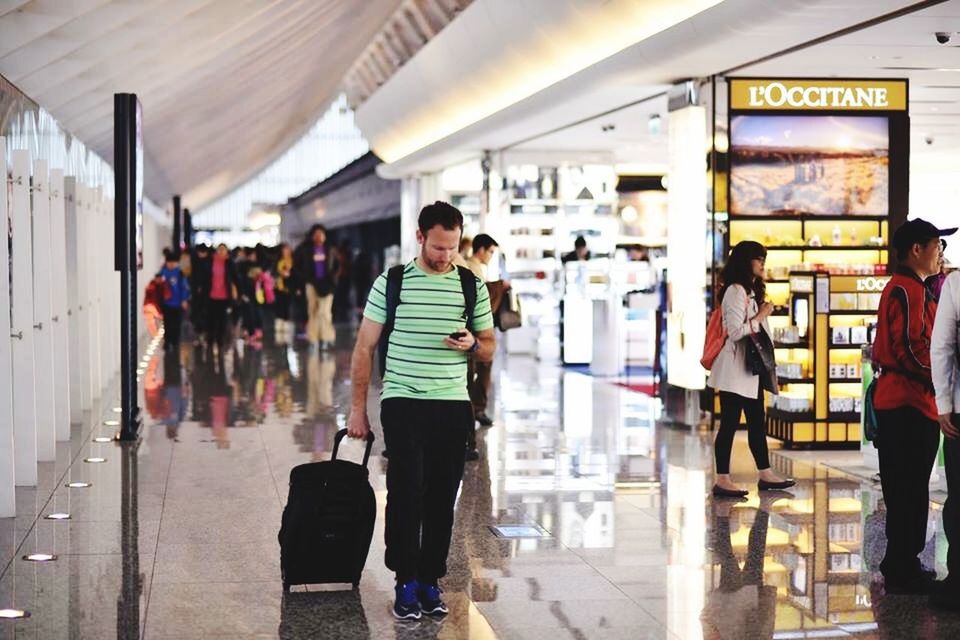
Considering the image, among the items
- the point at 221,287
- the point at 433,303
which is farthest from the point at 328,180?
the point at 433,303

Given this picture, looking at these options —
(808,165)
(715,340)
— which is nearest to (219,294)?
(808,165)

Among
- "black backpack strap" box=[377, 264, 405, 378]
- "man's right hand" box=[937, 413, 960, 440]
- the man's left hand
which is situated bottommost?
"man's right hand" box=[937, 413, 960, 440]

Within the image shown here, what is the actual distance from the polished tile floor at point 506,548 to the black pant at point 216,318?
10653 millimetres

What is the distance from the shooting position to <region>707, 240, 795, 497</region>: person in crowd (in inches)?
360

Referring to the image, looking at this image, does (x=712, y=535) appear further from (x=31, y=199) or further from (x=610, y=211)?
(x=610, y=211)

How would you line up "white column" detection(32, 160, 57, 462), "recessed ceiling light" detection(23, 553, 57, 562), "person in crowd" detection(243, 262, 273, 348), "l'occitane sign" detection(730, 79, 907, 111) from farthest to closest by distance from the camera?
"person in crowd" detection(243, 262, 273, 348)
"l'occitane sign" detection(730, 79, 907, 111)
"white column" detection(32, 160, 57, 462)
"recessed ceiling light" detection(23, 553, 57, 562)

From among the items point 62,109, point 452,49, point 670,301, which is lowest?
point 670,301

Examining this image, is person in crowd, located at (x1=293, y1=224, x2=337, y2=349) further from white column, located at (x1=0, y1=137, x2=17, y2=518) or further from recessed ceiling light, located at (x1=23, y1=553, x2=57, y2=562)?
recessed ceiling light, located at (x1=23, y1=553, x2=57, y2=562)

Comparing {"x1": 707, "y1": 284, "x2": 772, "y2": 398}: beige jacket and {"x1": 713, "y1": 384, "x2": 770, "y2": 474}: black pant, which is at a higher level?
{"x1": 707, "y1": 284, "x2": 772, "y2": 398}: beige jacket

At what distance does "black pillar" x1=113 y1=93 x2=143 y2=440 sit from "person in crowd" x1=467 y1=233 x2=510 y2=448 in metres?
2.57

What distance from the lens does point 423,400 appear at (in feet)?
19.6

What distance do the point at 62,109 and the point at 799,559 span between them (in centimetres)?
792

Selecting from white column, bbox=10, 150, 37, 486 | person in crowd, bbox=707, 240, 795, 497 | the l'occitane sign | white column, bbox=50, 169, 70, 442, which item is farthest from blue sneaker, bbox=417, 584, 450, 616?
the l'occitane sign

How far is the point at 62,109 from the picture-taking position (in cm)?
1270
